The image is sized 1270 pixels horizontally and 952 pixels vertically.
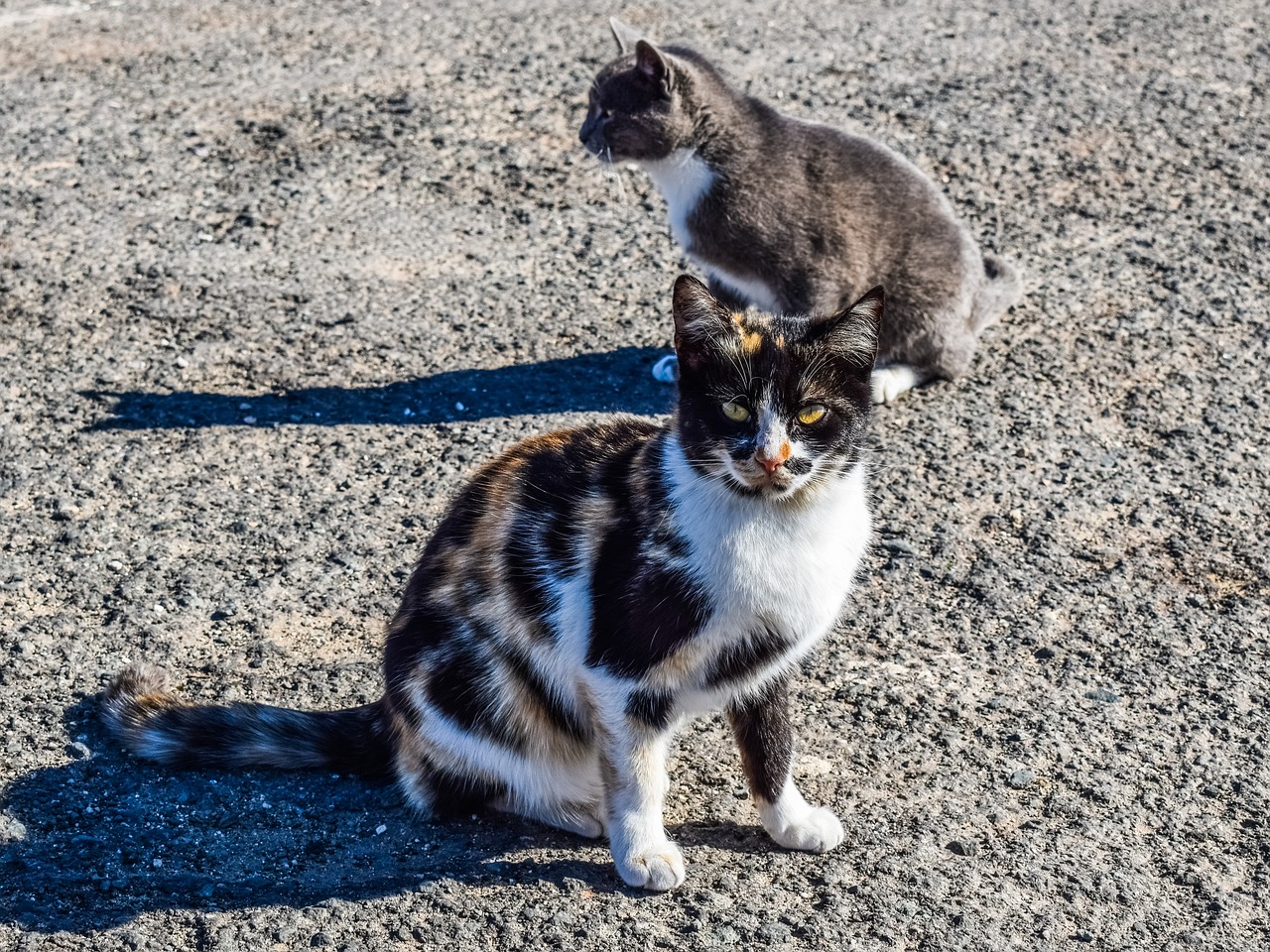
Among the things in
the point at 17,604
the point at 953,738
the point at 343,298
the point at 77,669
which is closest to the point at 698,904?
the point at 953,738

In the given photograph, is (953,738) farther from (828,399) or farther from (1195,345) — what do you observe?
(1195,345)

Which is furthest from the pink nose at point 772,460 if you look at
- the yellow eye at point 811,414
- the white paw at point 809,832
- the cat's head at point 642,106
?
the cat's head at point 642,106

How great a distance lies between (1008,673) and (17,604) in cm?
317

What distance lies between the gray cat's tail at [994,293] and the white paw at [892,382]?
1.30 ft

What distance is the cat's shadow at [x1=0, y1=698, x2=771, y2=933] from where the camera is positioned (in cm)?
352

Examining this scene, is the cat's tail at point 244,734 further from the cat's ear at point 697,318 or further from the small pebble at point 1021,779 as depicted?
the small pebble at point 1021,779

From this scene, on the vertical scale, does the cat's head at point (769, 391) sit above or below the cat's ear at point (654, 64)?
below

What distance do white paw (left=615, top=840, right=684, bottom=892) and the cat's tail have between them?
78 centimetres

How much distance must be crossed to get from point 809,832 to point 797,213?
288cm

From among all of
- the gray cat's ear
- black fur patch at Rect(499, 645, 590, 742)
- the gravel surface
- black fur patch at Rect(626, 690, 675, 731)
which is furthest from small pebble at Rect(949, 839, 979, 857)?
the gray cat's ear

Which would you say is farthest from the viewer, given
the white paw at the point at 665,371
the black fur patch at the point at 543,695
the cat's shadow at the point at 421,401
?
the white paw at the point at 665,371

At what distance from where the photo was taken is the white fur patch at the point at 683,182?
19.3 ft

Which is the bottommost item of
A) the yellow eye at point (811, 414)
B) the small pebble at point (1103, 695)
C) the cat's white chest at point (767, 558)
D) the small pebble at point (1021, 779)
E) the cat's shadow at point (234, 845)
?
the cat's shadow at point (234, 845)

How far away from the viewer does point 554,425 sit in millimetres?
5637
